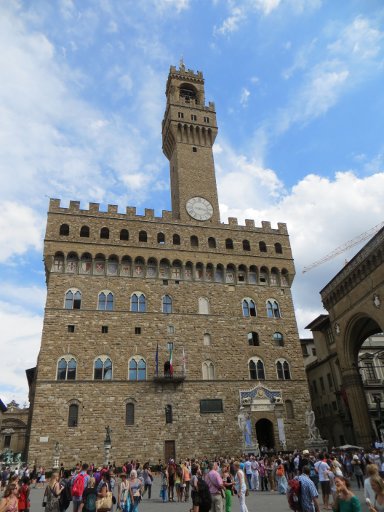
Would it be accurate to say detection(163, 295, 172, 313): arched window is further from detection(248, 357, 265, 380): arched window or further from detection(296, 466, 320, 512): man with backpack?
detection(296, 466, 320, 512): man with backpack

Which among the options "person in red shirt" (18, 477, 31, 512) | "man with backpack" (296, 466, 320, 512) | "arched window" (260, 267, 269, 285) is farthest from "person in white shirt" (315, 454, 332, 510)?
"arched window" (260, 267, 269, 285)

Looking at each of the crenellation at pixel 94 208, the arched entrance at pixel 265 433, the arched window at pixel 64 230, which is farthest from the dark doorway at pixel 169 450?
the crenellation at pixel 94 208

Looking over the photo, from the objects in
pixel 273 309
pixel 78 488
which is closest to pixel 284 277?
pixel 273 309

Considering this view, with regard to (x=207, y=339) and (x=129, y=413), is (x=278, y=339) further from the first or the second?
(x=129, y=413)

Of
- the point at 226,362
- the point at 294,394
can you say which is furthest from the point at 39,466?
the point at 294,394

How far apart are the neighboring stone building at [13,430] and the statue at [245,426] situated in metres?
40.7

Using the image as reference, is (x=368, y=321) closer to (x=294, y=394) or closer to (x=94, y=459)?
(x=294, y=394)

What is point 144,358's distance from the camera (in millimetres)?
30562

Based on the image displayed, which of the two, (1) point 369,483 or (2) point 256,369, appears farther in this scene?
(2) point 256,369

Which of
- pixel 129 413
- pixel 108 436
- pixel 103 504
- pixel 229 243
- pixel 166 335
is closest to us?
pixel 103 504

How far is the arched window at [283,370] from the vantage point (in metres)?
33.2

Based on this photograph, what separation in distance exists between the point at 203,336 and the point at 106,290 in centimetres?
842

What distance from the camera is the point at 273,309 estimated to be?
117 ft

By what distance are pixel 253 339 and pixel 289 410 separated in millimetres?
6020
